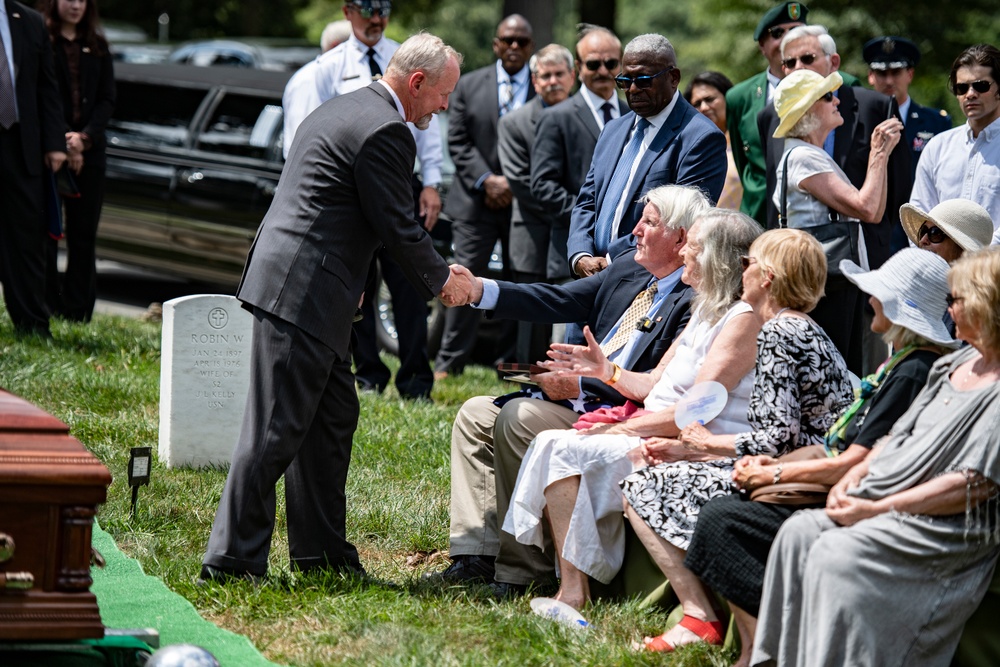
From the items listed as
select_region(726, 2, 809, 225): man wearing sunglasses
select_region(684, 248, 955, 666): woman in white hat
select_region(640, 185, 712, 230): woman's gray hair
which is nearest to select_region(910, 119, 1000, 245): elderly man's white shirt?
select_region(726, 2, 809, 225): man wearing sunglasses

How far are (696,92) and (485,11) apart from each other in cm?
3221

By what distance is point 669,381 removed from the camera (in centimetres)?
522

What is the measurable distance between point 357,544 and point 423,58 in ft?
6.96

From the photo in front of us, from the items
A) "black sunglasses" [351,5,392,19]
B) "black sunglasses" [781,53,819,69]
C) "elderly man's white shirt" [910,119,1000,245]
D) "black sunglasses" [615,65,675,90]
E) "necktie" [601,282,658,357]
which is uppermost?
"black sunglasses" [351,5,392,19]

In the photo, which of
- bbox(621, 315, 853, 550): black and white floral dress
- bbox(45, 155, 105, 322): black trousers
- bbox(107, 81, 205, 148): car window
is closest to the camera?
bbox(621, 315, 853, 550): black and white floral dress

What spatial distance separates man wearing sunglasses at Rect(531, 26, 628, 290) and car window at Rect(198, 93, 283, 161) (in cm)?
310

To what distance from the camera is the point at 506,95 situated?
991 centimetres

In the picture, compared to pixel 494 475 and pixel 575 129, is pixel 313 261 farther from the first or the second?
pixel 575 129

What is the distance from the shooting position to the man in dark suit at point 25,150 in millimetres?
8914

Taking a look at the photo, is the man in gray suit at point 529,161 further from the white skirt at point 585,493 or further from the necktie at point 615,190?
the white skirt at point 585,493

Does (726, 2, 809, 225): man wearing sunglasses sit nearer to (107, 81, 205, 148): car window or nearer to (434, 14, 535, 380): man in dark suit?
(434, 14, 535, 380): man in dark suit

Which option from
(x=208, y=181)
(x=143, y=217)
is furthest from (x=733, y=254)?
(x=143, y=217)

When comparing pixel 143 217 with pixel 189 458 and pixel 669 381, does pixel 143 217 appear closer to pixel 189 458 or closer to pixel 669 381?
pixel 189 458

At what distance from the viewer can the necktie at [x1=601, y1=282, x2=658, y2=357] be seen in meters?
5.58
